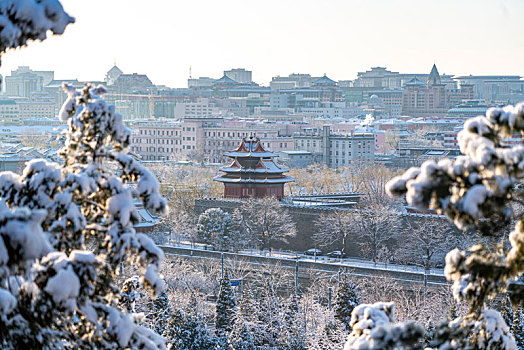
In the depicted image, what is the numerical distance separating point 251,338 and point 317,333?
1493mm

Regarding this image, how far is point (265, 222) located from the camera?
48.2 m

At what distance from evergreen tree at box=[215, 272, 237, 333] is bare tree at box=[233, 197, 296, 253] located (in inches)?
668

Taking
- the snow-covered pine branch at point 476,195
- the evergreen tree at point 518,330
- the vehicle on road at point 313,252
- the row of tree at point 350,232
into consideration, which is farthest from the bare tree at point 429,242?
the snow-covered pine branch at point 476,195

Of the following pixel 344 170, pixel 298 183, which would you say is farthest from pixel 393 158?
pixel 298 183

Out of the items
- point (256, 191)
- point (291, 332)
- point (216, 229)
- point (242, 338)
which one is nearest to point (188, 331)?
point (242, 338)

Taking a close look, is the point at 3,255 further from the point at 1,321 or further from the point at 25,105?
the point at 25,105

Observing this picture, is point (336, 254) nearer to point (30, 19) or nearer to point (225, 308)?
point (225, 308)

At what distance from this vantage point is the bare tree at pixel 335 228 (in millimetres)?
45562

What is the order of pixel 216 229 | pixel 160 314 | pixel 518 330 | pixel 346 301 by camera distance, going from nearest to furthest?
pixel 518 330
pixel 346 301
pixel 160 314
pixel 216 229

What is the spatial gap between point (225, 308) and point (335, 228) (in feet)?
55.6

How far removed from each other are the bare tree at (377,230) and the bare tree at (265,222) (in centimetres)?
326

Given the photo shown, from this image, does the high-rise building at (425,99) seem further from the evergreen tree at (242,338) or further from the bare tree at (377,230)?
the evergreen tree at (242,338)

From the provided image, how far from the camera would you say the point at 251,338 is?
25141mm

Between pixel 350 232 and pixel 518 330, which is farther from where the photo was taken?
pixel 350 232
